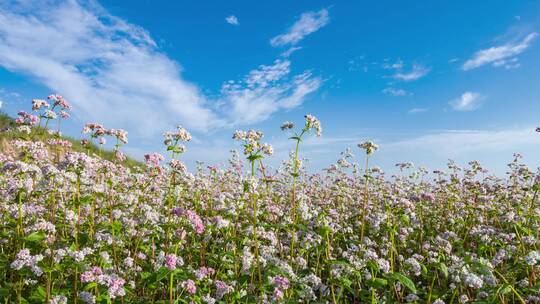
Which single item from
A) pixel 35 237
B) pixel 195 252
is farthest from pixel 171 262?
pixel 195 252

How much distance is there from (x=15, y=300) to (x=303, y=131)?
18.2ft

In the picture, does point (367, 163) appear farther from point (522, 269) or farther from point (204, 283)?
point (204, 283)

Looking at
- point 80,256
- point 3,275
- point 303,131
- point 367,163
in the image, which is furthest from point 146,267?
point 367,163

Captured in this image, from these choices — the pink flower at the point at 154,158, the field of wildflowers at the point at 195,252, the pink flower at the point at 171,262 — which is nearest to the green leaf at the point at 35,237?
the field of wildflowers at the point at 195,252

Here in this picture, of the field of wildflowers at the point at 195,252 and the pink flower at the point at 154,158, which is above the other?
the pink flower at the point at 154,158

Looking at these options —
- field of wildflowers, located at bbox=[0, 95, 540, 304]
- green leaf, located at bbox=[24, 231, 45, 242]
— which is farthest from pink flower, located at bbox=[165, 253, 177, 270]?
green leaf, located at bbox=[24, 231, 45, 242]

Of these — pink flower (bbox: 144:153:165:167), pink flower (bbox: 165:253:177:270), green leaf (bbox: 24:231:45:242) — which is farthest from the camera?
pink flower (bbox: 144:153:165:167)

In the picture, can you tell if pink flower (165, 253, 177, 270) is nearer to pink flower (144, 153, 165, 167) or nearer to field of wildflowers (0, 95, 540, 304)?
field of wildflowers (0, 95, 540, 304)

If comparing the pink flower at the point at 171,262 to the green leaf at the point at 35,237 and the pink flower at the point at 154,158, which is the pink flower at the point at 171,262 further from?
the pink flower at the point at 154,158

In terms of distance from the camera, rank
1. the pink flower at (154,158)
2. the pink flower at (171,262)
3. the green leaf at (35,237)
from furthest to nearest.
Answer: the pink flower at (154,158) < the green leaf at (35,237) < the pink flower at (171,262)

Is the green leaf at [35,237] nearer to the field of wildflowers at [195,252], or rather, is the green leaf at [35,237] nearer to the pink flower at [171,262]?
the field of wildflowers at [195,252]

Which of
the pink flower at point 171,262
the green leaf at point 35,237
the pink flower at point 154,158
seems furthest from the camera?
the pink flower at point 154,158

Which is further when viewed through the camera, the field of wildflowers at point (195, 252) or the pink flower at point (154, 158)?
the pink flower at point (154, 158)

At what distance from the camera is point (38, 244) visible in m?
5.79
